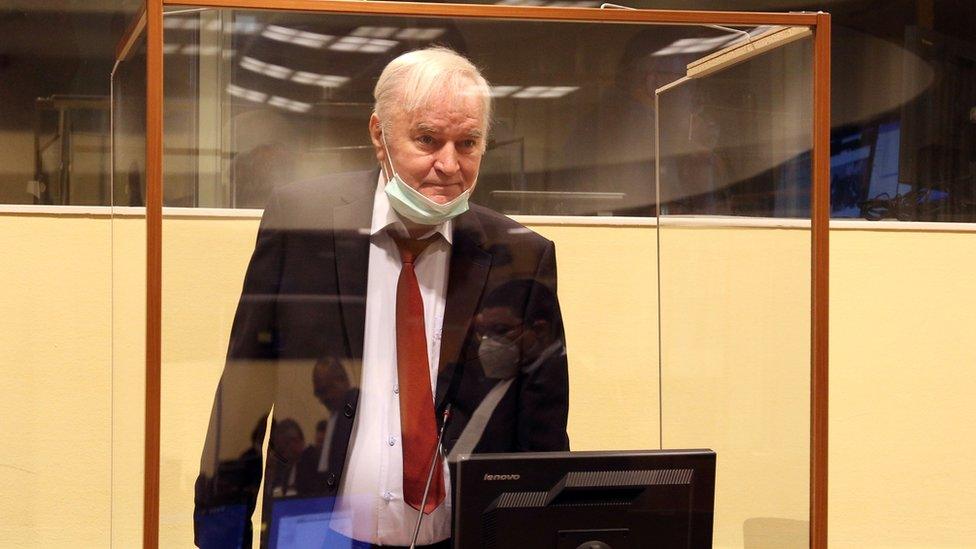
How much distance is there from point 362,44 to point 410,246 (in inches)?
14.8

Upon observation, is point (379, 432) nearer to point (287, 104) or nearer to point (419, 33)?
point (287, 104)

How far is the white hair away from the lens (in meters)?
1.89

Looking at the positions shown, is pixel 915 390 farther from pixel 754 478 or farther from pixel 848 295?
pixel 754 478

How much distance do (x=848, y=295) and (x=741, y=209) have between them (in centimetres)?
121

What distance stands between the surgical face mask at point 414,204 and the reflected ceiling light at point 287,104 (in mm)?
164

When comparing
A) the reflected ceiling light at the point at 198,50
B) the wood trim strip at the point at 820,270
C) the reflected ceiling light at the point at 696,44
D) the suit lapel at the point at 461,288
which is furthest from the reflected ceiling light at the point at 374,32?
the wood trim strip at the point at 820,270

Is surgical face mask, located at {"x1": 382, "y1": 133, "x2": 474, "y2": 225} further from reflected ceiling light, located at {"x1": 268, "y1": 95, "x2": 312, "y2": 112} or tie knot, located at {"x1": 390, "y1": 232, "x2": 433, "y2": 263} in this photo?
reflected ceiling light, located at {"x1": 268, "y1": 95, "x2": 312, "y2": 112}

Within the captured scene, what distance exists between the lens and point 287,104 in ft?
6.35

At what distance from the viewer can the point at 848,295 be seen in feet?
10.7

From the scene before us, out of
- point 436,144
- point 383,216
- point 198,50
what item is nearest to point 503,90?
point 436,144

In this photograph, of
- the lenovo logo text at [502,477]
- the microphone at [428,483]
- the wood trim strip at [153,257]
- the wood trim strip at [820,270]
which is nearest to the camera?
the lenovo logo text at [502,477]

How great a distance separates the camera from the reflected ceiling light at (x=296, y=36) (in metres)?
1.91

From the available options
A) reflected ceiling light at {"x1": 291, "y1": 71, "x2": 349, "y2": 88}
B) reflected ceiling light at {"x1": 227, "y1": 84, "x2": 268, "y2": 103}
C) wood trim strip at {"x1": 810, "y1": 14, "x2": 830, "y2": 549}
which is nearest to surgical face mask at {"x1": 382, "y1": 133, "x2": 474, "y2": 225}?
reflected ceiling light at {"x1": 291, "y1": 71, "x2": 349, "y2": 88}

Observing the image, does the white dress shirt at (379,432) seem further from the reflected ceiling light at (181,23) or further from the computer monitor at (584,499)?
the reflected ceiling light at (181,23)
